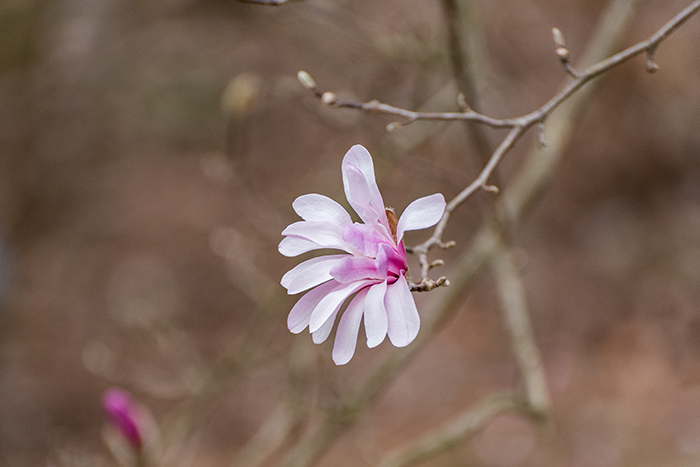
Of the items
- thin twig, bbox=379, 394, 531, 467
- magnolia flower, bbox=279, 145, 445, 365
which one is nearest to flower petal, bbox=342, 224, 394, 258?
magnolia flower, bbox=279, 145, 445, 365

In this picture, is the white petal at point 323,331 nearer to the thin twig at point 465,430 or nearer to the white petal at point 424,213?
the white petal at point 424,213

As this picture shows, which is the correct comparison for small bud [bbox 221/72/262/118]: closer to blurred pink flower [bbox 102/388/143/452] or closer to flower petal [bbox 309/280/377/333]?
blurred pink flower [bbox 102/388/143/452]

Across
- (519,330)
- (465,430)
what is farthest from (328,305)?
(519,330)

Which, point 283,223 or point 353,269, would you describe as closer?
point 353,269

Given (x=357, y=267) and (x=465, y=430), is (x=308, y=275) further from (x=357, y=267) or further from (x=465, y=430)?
(x=465, y=430)

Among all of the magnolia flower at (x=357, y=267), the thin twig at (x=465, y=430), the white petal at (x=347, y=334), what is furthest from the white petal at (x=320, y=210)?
the thin twig at (x=465, y=430)

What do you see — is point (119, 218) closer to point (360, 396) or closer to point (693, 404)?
point (360, 396)
